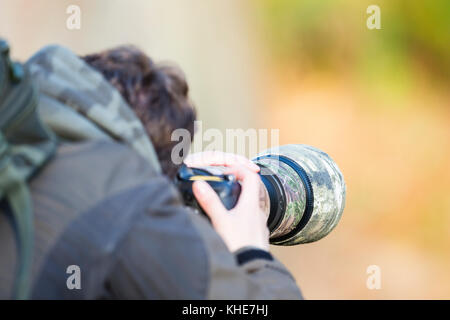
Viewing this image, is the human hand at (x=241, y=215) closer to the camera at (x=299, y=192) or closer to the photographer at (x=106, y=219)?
the photographer at (x=106, y=219)

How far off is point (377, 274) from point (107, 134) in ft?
10.9

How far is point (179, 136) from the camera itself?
820 millimetres

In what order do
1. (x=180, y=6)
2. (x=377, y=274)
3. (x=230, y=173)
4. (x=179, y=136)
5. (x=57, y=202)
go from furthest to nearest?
1. (x=180, y=6)
2. (x=377, y=274)
3. (x=230, y=173)
4. (x=179, y=136)
5. (x=57, y=202)

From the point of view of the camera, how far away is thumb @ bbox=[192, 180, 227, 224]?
864 millimetres

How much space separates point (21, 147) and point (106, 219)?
0.11 m

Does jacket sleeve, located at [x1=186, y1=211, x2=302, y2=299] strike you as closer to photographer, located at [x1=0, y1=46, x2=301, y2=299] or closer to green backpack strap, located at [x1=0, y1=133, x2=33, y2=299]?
photographer, located at [x1=0, y1=46, x2=301, y2=299]

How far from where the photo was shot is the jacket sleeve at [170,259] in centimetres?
65

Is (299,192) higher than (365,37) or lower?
lower

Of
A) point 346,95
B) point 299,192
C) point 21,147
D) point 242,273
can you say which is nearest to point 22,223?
point 21,147

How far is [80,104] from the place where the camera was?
27.5 inches

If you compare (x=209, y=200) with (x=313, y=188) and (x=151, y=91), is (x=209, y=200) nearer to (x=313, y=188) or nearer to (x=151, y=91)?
(x=151, y=91)
